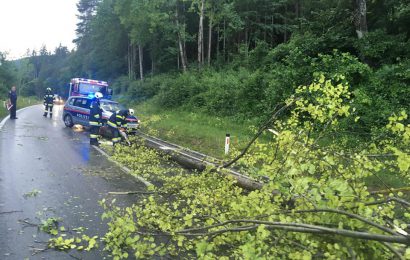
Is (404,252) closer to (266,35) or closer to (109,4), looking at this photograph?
(266,35)

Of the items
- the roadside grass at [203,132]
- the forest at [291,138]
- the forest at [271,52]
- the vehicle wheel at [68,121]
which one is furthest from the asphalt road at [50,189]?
the forest at [271,52]

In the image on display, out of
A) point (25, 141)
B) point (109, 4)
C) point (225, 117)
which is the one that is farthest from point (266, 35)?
point (25, 141)

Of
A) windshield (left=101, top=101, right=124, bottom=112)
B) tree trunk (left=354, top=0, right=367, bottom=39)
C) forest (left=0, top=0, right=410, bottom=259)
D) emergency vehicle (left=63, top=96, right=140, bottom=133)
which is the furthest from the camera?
emergency vehicle (left=63, top=96, right=140, bottom=133)

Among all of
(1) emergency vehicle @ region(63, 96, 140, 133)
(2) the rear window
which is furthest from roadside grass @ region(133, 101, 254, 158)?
(2) the rear window

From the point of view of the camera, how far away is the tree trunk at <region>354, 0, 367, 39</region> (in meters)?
15.0

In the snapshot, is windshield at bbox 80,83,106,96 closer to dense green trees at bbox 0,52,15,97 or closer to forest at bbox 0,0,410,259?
forest at bbox 0,0,410,259

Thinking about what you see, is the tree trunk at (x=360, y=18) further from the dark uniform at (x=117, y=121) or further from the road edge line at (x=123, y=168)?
the road edge line at (x=123, y=168)

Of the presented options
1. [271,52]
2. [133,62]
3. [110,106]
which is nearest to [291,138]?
[110,106]

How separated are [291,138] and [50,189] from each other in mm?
5441

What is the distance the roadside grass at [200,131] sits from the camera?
13797 millimetres

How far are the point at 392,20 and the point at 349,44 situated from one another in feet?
6.07

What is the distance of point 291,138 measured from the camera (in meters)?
4.09

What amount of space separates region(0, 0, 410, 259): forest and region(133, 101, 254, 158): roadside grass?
630mm

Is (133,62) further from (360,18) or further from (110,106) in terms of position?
(360,18)
